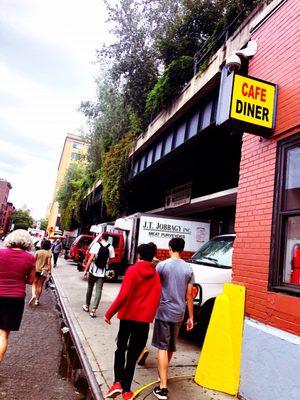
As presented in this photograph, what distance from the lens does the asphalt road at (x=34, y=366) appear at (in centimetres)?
405

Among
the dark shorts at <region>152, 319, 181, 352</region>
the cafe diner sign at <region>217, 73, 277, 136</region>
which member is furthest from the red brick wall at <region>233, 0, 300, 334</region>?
the dark shorts at <region>152, 319, 181, 352</region>

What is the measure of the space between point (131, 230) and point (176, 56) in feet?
24.4

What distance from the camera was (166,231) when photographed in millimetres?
14094

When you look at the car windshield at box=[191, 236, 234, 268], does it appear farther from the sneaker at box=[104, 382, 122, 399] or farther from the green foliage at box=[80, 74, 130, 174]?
the green foliage at box=[80, 74, 130, 174]

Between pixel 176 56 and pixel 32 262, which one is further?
pixel 176 56

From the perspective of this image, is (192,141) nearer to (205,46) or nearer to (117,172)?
(205,46)

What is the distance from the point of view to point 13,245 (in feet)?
14.3

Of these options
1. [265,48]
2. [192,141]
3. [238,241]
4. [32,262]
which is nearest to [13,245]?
[32,262]

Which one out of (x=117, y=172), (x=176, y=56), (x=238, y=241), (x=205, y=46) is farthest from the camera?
(x=117, y=172)

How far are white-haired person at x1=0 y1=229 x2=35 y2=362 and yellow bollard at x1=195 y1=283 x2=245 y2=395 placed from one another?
2.53 m

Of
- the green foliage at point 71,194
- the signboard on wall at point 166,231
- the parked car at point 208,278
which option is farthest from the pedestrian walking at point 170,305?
the green foliage at point 71,194

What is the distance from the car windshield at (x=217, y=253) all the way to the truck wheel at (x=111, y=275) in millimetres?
7952

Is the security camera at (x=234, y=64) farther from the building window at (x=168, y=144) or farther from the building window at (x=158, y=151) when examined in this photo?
the building window at (x=158, y=151)

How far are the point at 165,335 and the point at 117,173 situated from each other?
50.5ft
